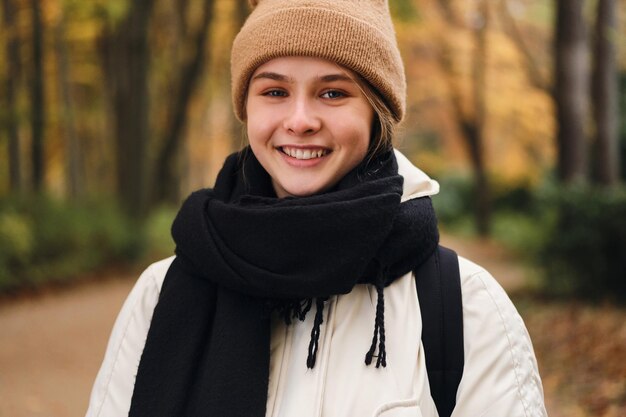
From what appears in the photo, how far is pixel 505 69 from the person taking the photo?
19875mm

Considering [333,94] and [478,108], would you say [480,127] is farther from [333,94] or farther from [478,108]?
[333,94]

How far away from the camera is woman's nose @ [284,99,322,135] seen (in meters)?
2.13

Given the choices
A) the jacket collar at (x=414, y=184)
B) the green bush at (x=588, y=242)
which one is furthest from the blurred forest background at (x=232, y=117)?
the jacket collar at (x=414, y=184)

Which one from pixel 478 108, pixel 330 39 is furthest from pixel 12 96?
pixel 330 39

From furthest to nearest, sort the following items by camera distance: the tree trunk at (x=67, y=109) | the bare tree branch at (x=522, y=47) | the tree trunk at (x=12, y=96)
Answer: the tree trunk at (x=67, y=109) → the bare tree branch at (x=522, y=47) → the tree trunk at (x=12, y=96)

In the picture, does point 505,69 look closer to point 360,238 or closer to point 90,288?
point 90,288

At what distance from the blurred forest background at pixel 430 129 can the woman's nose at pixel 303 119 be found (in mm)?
476

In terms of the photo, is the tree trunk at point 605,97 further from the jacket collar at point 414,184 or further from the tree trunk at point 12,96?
the tree trunk at point 12,96

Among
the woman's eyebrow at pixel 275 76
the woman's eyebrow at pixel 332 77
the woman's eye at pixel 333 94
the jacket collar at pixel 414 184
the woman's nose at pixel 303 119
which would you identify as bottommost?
the jacket collar at pixel 414 184

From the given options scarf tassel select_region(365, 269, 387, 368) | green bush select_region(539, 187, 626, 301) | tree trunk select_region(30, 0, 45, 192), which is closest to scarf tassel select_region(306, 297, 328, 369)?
scarf tassel select_region(365, 269, 387, 368)

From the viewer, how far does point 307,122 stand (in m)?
2.13

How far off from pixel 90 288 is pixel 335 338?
11.4 meters

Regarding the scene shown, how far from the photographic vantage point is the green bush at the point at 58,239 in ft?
38.7

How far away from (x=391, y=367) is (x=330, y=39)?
91 cm
